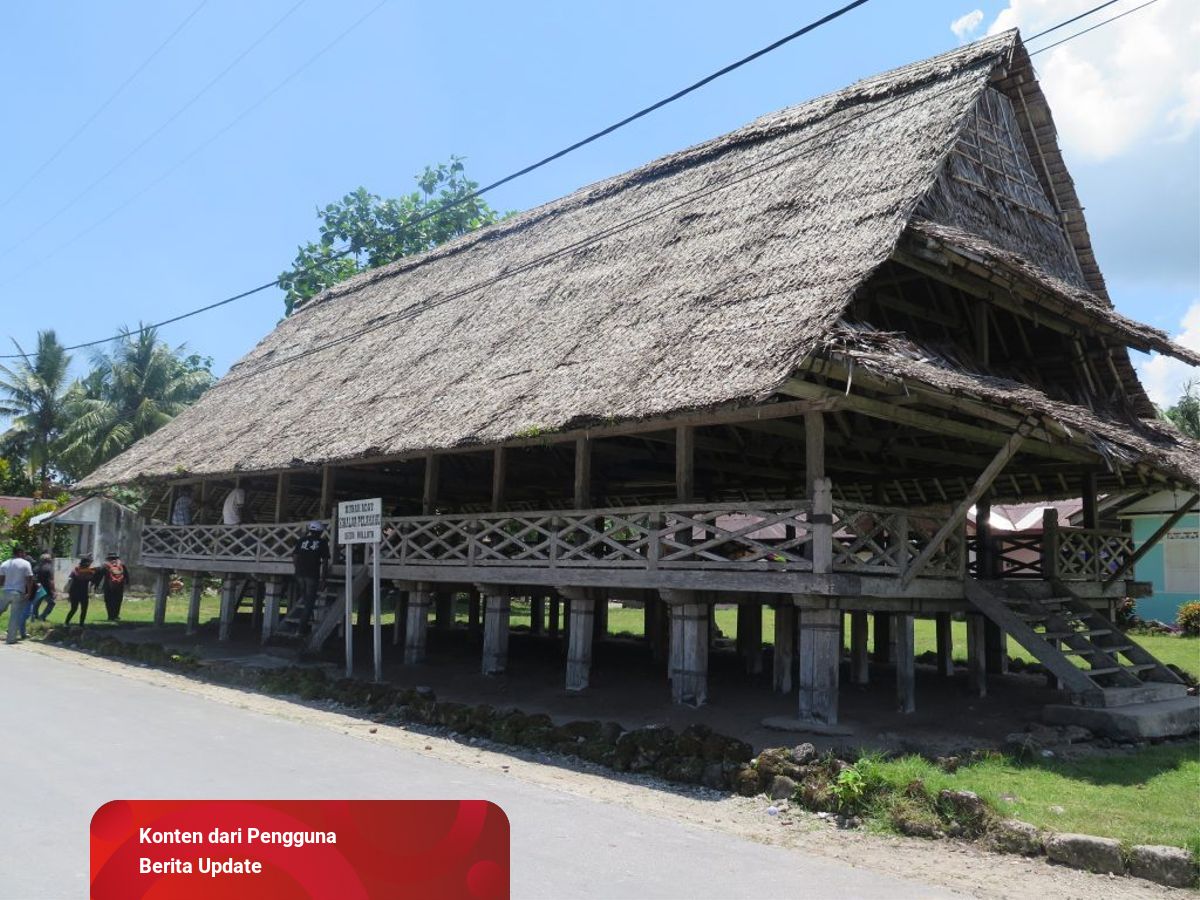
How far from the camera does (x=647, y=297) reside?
548 inches

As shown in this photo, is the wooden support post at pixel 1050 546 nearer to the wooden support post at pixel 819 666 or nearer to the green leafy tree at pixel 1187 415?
the wooden support post at pixel 819 666

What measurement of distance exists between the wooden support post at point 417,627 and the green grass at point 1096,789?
9072mm

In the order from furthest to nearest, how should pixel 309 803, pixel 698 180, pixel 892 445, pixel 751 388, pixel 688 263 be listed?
1. pixel 698 180
2. pixel 892 445
3. pixel 688 263
4. pixel 751 388
5. pixel 309 803

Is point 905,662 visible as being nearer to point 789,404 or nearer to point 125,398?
point 789,404

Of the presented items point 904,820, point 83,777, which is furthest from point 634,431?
point 83,777

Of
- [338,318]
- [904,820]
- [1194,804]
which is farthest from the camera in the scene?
[338,318]

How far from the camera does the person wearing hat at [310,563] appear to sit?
57.0 ft

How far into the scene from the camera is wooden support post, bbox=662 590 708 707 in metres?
11.8

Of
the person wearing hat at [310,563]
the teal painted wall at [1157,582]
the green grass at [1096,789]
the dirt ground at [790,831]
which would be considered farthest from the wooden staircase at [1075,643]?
the teal painted wall at [1157,582]

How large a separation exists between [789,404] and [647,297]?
3.70m

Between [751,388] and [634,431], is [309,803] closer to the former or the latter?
[751,388]

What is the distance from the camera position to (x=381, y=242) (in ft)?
132

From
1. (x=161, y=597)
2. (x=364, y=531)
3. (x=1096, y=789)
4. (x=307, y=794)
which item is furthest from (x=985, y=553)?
(x=161, y=597)

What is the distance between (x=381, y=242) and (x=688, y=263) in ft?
93.8
